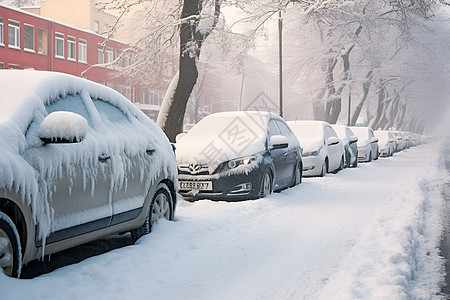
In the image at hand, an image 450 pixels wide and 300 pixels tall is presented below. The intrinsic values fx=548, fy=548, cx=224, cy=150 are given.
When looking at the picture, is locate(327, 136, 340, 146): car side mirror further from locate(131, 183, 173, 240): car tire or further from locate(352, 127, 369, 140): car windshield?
locate(131, 183, 173, 240): car tire

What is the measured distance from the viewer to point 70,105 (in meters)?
4.81

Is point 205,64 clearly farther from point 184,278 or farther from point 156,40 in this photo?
point 184,278

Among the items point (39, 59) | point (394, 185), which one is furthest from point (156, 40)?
point (39, 59)

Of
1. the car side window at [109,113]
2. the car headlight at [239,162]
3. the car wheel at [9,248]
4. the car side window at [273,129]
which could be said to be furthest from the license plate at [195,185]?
the car wheel at [9,248]

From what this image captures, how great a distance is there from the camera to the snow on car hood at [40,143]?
3.81m

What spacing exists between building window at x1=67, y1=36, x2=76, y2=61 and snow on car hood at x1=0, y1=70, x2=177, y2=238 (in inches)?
1675

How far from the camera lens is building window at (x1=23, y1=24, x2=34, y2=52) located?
4038 cm

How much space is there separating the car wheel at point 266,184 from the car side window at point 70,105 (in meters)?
4.86

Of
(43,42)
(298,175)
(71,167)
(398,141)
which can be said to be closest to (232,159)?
(298,175)

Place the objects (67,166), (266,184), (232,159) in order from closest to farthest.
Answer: (67,166)
(232,159)
(266,184)

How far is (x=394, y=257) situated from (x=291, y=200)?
4.44 m

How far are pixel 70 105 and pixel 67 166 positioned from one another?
69 centimetres

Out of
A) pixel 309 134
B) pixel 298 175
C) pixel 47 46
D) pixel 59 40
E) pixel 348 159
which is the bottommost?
pixel 348 159

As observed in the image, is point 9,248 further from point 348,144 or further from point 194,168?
point 348,144
